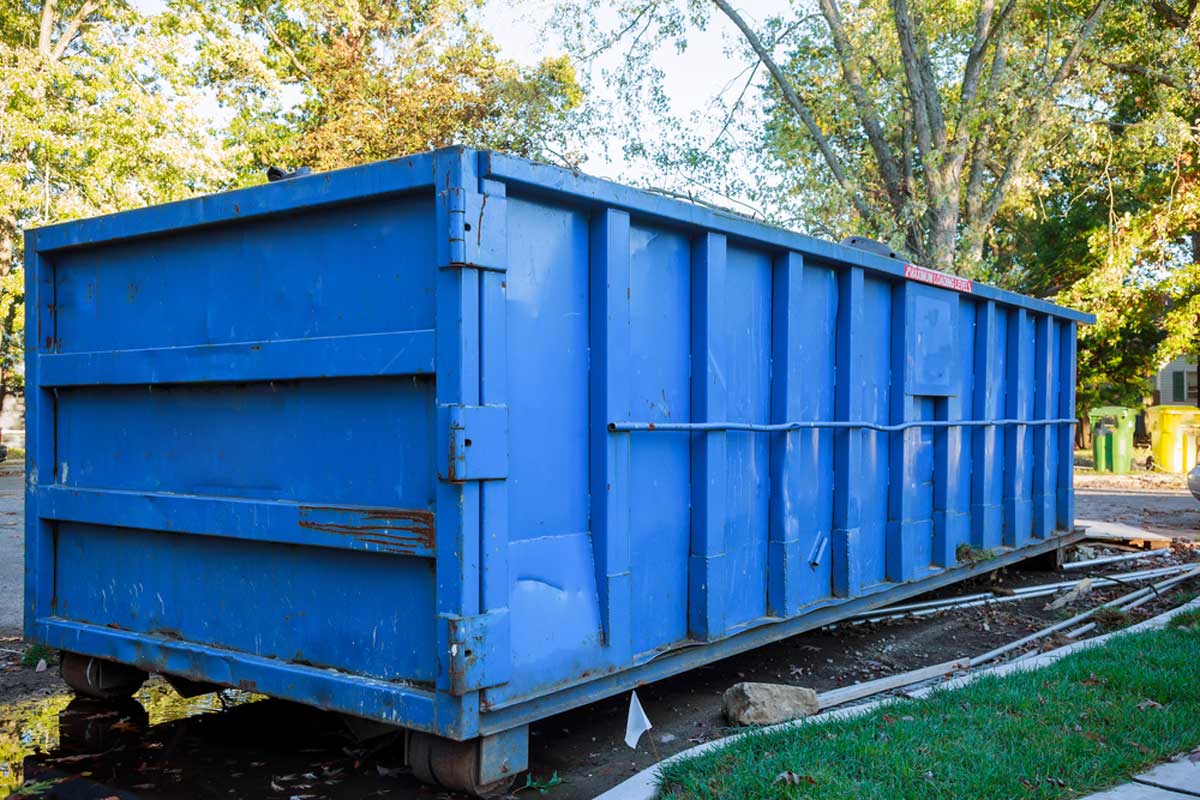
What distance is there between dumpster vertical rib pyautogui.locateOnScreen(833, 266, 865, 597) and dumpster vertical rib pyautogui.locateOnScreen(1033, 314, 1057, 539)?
3.80m

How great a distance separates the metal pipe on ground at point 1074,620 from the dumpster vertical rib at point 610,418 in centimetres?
285

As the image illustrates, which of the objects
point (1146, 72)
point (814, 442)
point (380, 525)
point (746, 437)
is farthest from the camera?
point (1146, 72)

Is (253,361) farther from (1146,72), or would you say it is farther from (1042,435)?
(1146,72)

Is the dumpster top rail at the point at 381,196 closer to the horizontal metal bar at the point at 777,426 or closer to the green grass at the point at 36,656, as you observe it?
the horizontal metal bar at the point at 777,426

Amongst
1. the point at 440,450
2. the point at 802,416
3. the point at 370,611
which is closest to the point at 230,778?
the point at 370,611

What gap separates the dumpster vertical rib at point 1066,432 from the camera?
979 centimetres

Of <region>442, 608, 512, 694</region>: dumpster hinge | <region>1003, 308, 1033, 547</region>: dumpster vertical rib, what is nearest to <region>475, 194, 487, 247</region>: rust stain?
<region>442, 608, 512, 694</region>: dumpster hinge

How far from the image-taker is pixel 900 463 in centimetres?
670

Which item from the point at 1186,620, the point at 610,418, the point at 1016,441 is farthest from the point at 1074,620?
Answer: the point at 610,418

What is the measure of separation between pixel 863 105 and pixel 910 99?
4.28ft

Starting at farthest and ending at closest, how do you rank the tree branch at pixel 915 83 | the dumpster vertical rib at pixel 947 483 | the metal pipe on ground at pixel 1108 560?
the tree branch at pixel 915 83
the metal pipe on ground at pixel 1108 560
the dumpster vertical rib at pixel 947 483

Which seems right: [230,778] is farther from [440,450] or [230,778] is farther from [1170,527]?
[1170,527]

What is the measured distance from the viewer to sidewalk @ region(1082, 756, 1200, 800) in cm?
375

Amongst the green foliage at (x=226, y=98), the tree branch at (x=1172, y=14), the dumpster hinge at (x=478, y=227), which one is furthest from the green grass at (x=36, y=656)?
the tree branch at (x=1172, y=14)
